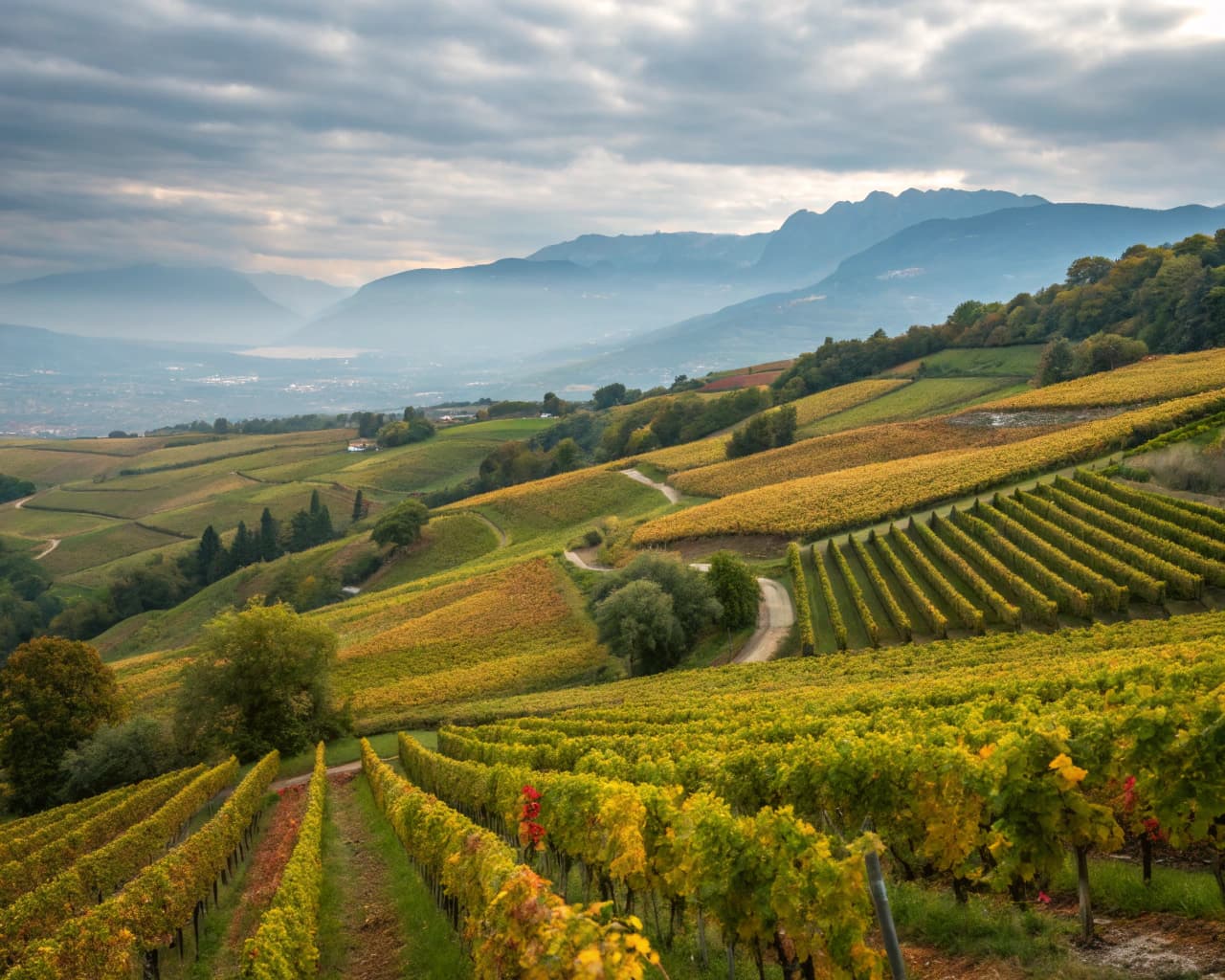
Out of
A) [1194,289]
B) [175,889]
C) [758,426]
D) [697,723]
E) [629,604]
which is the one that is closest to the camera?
[175,889]

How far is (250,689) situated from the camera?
4147cm

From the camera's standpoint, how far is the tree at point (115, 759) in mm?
38250

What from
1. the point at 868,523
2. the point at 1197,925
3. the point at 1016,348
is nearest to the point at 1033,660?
the point at 1197,925

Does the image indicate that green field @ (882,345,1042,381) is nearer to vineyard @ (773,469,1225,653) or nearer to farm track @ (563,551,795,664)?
vineyard @ (773,469,1225,653)

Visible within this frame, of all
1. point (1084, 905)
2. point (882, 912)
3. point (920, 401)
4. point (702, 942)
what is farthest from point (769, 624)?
point (920, 401)

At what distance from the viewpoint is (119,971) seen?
42.5ft

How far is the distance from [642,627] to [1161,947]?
127 ft

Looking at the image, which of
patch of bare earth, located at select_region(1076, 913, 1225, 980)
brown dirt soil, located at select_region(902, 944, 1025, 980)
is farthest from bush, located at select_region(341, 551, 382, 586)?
patch of bare earth, located at select_region(1076, 913, 1225, 980)

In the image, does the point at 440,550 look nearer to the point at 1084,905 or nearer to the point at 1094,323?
the point at 1084,905

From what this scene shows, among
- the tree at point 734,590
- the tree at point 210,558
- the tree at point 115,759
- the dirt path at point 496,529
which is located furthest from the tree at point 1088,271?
the tree at point 115,759

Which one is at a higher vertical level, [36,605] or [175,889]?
[175,889]

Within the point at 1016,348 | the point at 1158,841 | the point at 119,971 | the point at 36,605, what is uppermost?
the point at 1016,348

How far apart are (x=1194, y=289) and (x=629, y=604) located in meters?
97.2

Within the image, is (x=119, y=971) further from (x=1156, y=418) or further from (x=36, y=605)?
(x=36, y=605)
